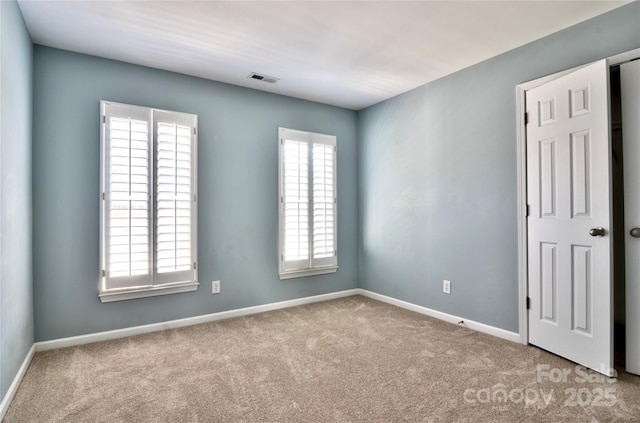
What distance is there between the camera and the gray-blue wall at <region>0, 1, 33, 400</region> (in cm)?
200

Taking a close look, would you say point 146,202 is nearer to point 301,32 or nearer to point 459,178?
point 301,32

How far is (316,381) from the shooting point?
2311 millimetres

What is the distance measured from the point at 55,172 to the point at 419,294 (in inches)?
146

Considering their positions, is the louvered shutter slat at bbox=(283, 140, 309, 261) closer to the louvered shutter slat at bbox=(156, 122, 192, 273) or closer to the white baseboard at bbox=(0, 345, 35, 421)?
the louvered shutter slat at bbox=(156, 122, 192, 273)

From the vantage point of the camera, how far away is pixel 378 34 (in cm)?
271

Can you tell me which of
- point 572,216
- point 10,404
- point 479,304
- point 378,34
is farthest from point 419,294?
point 10,404

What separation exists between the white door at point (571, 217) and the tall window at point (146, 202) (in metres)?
3.11

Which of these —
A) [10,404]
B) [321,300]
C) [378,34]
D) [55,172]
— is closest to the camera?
[10,404]

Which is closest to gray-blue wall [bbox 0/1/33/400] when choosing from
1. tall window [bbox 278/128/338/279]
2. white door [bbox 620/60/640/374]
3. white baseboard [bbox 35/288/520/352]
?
white baseboard [bbox 35/288/520/352]

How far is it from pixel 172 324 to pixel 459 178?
3197 millimetres

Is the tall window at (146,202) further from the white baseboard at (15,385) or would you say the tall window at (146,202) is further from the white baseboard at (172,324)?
the white baseboard at (15,385)

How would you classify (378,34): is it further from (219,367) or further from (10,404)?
(10,404)

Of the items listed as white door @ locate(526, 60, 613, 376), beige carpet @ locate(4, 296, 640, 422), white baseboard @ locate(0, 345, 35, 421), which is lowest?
beige carpet @ locate(4, 296, 640, 422)

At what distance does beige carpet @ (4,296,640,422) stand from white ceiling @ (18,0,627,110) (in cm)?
253
